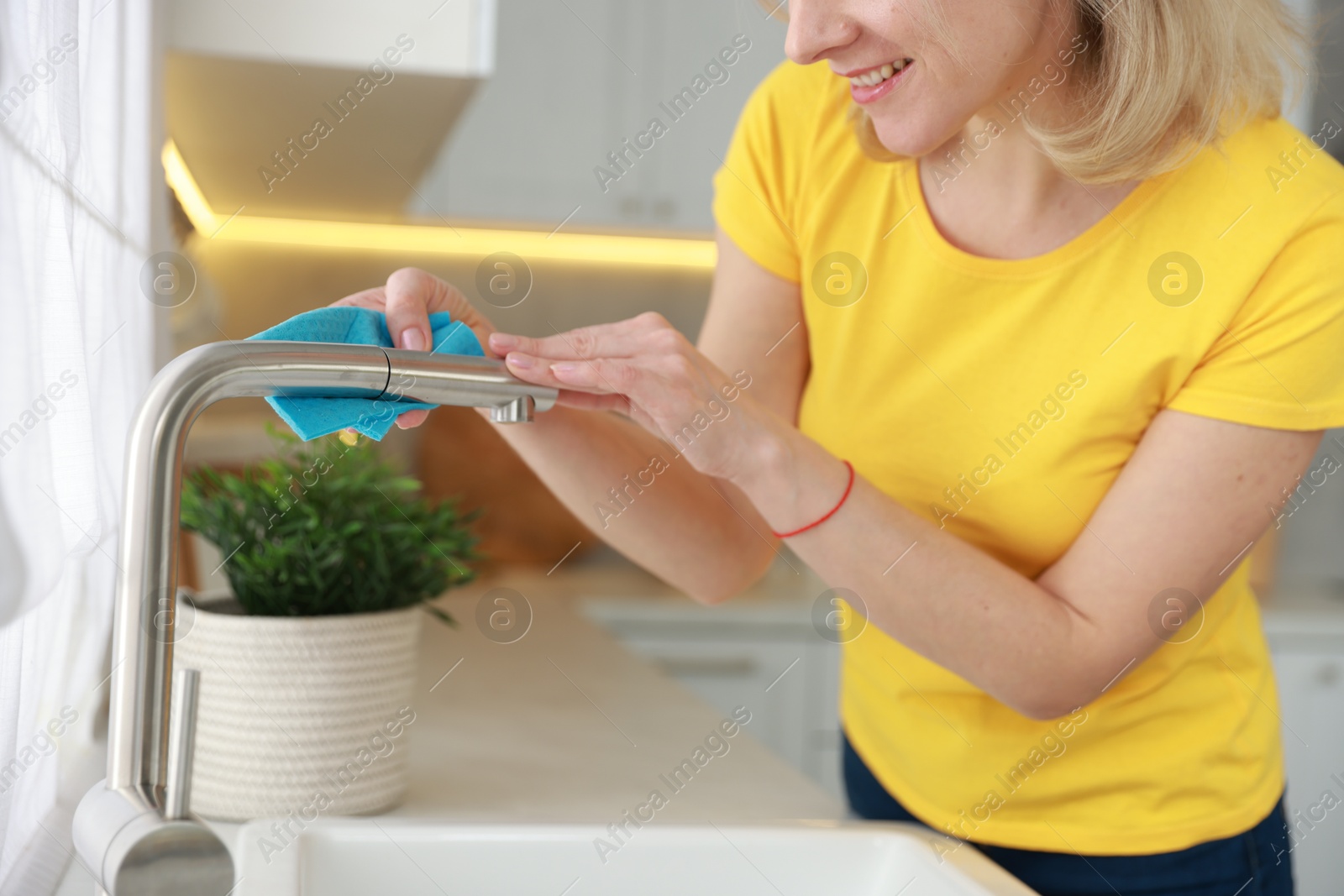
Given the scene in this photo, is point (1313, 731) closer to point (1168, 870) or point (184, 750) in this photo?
point (1168, 870)

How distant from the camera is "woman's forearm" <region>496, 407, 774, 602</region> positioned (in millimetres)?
828

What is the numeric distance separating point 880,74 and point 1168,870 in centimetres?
58

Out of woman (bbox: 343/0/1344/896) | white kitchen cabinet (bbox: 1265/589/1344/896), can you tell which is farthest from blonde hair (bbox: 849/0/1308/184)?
white kitchen cabinet (bbox: 1265/589/1344/896)

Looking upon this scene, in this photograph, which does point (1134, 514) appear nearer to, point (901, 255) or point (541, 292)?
point (901, 255)

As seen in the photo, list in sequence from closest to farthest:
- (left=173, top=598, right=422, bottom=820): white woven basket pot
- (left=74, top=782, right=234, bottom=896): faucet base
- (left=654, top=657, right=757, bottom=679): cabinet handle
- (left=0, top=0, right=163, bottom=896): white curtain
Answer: (left=74, top=782, right=234, bottom=896): faucet base < (left=0, top=0, right=163, bottom=896): white curtain < (left=173, top=598, right=422, bottom=820): white woven basket pot < (left=654, top=657, right=757, bottom=679): cabinet handle

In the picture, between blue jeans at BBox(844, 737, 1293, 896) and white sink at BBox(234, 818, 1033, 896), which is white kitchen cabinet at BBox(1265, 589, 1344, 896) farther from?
white sink at BBox(234, 818, 1033, 896)

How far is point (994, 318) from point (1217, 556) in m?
0.22

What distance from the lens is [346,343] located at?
0.58 metres

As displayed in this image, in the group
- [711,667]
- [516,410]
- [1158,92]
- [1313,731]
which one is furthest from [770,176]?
[1313,731]

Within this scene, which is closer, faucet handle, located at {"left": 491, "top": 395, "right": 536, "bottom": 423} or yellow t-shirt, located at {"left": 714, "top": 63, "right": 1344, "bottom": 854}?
faucet handle, located at {"left": 491, "top": 395, "right": 536, "bottom": 423}

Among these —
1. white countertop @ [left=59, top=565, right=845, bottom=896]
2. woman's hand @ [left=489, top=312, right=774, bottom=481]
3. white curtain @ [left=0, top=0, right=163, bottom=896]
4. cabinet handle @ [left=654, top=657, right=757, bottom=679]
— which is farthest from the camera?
cabinet handle @ [left=654, top=657, right=757, bottom=679]

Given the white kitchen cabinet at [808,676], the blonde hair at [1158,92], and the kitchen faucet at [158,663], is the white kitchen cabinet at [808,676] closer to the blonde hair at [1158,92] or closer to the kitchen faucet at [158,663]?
the blonde hair at [1158,92]

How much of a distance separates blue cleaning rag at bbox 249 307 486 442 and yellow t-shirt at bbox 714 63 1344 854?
12.9 inches

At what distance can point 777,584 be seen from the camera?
8.55 ft
